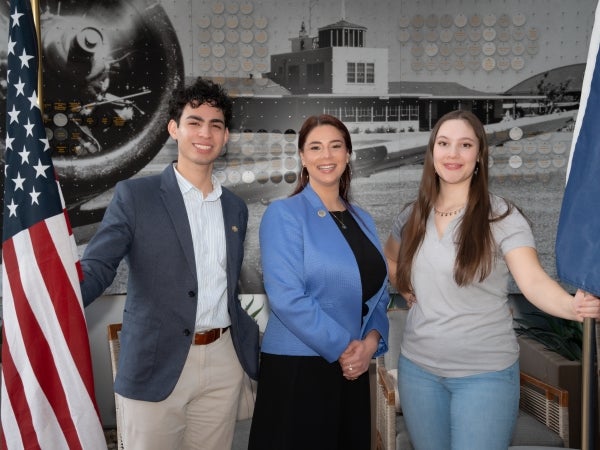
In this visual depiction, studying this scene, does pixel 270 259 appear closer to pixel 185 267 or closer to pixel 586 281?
pixel 185 267

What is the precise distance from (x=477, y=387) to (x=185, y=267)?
101cm

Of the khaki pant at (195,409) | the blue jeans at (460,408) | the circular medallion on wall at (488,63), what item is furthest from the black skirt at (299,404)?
the circular medallion on wall at (488,63)

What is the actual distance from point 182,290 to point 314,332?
455 millimetres

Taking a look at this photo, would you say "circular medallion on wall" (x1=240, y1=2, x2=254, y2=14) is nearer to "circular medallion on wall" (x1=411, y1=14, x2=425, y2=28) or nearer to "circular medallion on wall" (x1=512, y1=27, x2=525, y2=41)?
"circular medallion on wall" (x1=411, y1=14, x2=425, y2=28)

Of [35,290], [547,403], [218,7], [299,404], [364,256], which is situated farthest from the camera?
[218,7]

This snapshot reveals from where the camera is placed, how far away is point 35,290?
1.65m

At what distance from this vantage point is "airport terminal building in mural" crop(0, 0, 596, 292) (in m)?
3.89

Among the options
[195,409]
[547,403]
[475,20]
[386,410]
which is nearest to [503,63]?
[475,20]

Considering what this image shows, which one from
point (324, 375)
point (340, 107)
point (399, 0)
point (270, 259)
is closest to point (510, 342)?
point (324, 375)

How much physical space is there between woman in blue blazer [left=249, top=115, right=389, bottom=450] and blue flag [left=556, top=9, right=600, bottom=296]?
0.70 metres

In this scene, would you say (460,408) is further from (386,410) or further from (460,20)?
(460,20)

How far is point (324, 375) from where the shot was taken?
78.8 inches

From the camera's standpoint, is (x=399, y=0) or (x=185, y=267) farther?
(x=399, y=0)

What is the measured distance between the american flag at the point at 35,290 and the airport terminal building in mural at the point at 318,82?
89.9 inches
